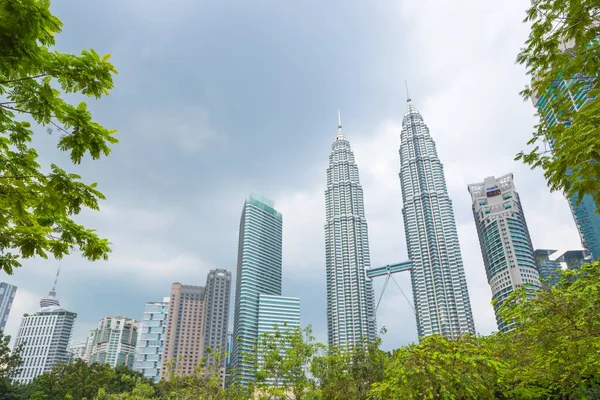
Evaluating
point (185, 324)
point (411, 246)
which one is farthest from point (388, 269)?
point (185, 324)

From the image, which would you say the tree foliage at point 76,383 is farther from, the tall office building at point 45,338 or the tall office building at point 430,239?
the tall office building at point 45,338

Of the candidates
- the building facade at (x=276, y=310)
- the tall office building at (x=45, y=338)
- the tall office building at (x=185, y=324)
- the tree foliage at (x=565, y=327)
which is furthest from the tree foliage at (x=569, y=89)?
the tall office building at (x=45, y=338)

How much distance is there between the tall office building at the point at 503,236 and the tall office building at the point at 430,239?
10.9 metres

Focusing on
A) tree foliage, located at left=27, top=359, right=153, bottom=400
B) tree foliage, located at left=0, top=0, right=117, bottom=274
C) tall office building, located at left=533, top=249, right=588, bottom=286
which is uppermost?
tall office building, located at left=533, top=249, right=588, bottom=286

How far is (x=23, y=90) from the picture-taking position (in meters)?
5.74

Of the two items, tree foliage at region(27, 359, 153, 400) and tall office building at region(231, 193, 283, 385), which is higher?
tall office building at region(231, 193, 283, 385)

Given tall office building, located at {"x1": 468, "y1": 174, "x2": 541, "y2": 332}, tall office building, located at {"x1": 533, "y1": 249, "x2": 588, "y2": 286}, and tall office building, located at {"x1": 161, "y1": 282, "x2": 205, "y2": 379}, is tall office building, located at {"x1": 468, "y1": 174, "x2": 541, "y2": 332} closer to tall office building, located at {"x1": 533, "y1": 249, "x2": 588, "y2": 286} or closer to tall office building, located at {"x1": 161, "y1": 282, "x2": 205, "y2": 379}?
tall office building, located at {"x1": 533, "y1": 249, "x2": 588, "y2": 286}

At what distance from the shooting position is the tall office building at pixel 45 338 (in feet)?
589

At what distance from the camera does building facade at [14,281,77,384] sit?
17973 centimetres

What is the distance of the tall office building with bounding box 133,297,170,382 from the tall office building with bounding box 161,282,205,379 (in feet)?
13.2

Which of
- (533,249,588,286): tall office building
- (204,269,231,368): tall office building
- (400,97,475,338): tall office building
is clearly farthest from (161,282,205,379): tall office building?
(533,249,588,286): tall office building

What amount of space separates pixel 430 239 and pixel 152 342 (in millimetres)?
122057

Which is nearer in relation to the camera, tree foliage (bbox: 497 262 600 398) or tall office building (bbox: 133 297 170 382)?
tree foliage (bbox: 497 262 600 398)

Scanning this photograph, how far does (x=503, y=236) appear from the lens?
5418 inches
